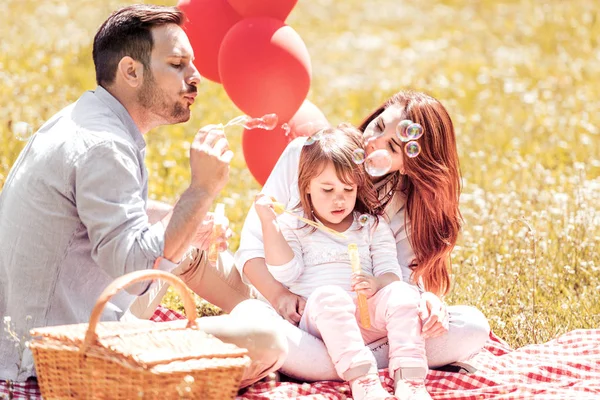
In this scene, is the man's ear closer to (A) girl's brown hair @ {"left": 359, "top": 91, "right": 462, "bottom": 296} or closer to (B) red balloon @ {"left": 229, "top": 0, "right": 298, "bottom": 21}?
(A) girl's brown hair @ {"left": 359, "top": 91, "right": 462, "bottom": 296}

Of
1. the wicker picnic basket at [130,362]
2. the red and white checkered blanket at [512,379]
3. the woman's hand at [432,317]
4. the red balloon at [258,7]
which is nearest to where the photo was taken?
the wicker picnic basket at [130,362]

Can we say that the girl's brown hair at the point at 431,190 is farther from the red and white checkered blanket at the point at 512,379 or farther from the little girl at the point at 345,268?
the red and white checkered blanket at the point at 512,379

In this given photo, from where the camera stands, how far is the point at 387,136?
157 inches

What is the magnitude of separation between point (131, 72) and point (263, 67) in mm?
1300

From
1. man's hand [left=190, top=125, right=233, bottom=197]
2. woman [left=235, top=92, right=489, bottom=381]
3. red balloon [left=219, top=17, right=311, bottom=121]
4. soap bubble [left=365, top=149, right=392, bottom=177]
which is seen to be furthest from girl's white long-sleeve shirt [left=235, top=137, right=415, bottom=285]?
man's hand [left=190, top=125, right=233, bottom=197]

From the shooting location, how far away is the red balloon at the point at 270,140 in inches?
186

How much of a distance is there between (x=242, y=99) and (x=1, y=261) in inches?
67.3

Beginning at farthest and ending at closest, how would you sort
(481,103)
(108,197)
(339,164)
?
1. (481,103)
2. (339,164)
3. (108,197)

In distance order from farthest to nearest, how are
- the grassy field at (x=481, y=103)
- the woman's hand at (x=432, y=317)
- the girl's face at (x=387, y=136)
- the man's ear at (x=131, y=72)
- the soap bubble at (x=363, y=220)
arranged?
the grassy field at (x=481, y=103) < the girl's face at (x=387, y=136) < the soap bubble at (x=363, y=220) < the woman's hand at (x=432, y=317) < the man's ear at (x=131, y=72)

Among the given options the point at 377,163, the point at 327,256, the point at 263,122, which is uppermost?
the point at 263,122

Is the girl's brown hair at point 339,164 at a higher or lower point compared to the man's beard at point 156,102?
lower

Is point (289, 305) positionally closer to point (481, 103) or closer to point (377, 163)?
point (377, 163)

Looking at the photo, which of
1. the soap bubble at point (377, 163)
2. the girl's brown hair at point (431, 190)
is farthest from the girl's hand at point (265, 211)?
the girl's brown hair at point (431, 190)

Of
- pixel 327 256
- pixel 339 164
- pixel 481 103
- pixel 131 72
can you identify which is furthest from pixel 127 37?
pixel 481 103
